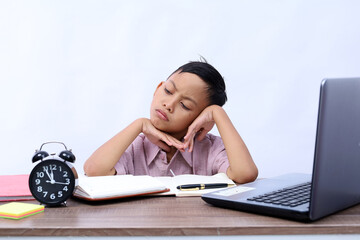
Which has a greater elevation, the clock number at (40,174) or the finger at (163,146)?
the clock number at (40,174)

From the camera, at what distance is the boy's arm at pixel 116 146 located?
63.9 inches

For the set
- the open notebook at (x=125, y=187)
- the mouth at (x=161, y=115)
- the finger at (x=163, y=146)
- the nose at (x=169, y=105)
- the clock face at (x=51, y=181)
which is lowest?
the finger at (x=163, y=146)

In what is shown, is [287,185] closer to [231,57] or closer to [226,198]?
[226,198]

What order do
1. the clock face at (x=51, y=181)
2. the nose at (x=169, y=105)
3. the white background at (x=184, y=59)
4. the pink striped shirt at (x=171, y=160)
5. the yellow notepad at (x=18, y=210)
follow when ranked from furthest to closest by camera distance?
the white background at (x=184, y=59) → the pink striped shirt at (x=171, y=160) → the nose at (x=169, y=105) → the clock face at (x=51, y=181) → the yellow notepad at (x=18, y=210)

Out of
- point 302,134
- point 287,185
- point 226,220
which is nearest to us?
point 226,220

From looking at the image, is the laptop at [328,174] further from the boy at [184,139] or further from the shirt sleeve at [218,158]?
the shirt sleeve at [218,158]

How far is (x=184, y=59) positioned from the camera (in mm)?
2729

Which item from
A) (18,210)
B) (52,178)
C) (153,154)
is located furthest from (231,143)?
(18,210)

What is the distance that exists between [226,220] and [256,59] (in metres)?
1.96

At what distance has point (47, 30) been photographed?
9.24 ft

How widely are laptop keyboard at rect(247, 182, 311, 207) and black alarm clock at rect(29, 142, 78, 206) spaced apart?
412 millimetres

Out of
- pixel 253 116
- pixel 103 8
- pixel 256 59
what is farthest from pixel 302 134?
pixel 103 8

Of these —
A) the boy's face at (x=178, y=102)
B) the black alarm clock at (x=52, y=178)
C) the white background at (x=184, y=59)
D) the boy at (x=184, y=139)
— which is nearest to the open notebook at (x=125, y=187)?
the black alarm clock at (x=52, y=178)

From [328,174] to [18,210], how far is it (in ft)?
2.04
